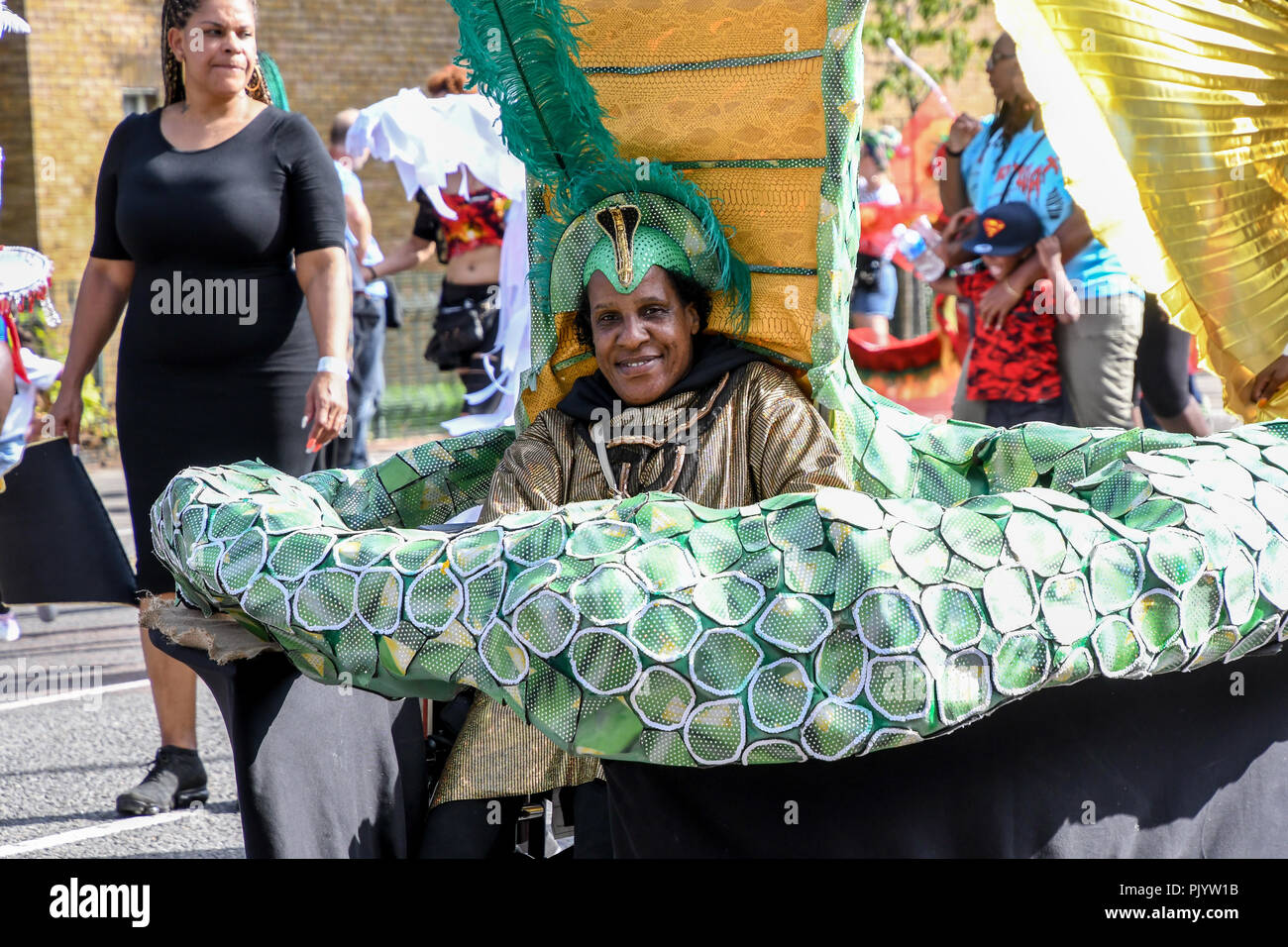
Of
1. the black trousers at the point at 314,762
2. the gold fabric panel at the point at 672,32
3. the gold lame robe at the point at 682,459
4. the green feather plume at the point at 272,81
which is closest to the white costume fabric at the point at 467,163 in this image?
the green feather plume at the point at 272,81

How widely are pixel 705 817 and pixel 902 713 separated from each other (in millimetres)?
325

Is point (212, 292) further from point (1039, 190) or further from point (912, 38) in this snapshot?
point (912, 38)

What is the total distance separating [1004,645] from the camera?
1.72m

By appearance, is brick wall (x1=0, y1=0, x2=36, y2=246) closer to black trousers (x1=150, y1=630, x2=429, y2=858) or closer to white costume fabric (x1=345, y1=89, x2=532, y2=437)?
white costume fabric (x1=345, y1=89, x2=532, y2=437)

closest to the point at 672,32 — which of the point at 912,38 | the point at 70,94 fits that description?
the point at 70,94

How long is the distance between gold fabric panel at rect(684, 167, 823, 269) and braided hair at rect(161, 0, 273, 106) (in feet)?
Answer: 4.46

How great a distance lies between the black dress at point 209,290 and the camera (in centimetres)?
335

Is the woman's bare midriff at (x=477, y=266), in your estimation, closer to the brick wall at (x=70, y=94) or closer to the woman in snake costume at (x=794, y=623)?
the woman in snake costume at (x=794, y=623)

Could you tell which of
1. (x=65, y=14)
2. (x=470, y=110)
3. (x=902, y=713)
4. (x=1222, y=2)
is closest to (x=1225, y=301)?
(x=1222, y=2)

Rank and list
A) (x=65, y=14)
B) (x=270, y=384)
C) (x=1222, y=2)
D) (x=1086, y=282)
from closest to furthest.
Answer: (x=1222, y=2) < (x=270, y=384) < (x=1086, y=282) < (x=65, y=14)

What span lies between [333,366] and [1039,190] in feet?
7.59

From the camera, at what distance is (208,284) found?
338cm

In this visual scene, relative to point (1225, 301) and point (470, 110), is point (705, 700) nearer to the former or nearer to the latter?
point (1225, 301)

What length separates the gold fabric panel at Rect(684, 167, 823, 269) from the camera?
8.53 feet
